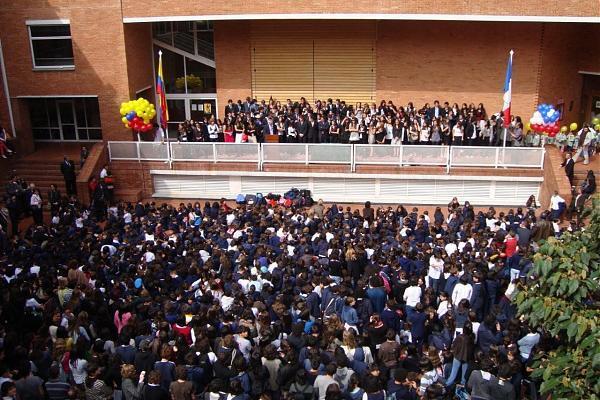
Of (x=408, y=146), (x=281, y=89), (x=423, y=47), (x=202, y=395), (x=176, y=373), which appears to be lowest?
(x=202, y=395)

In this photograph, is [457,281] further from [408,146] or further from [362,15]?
[362,15]

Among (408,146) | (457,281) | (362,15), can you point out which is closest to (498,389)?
(457,281)

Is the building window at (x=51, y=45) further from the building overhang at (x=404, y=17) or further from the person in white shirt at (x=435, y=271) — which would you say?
the person in white shirt at (x=435, y=271)

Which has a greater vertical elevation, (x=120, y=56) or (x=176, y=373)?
(x=120, y=56)

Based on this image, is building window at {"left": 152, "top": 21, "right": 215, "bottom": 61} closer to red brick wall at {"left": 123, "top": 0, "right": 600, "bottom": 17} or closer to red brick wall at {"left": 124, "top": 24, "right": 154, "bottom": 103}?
red brick wall at {"left": 124, "top": 24, "right": 154, "bottom": 103}

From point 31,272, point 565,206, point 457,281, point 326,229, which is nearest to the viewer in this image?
point 457,281

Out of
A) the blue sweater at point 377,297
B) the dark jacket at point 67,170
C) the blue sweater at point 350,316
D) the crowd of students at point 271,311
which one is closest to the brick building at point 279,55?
the dark jacket at point 67,170

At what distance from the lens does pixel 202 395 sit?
26.1 ft

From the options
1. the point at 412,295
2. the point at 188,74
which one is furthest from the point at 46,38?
the point at 412,295

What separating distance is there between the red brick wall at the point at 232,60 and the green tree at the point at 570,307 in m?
20.3

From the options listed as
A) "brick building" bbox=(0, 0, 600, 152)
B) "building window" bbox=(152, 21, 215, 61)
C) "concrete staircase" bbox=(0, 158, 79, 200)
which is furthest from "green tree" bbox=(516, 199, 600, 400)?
"building window" bbox=(152, 21, 215, 61)

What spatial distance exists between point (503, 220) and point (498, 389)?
809cm

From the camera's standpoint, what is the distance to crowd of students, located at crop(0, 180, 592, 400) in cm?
777

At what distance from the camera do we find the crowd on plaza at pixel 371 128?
2028 centimetres
